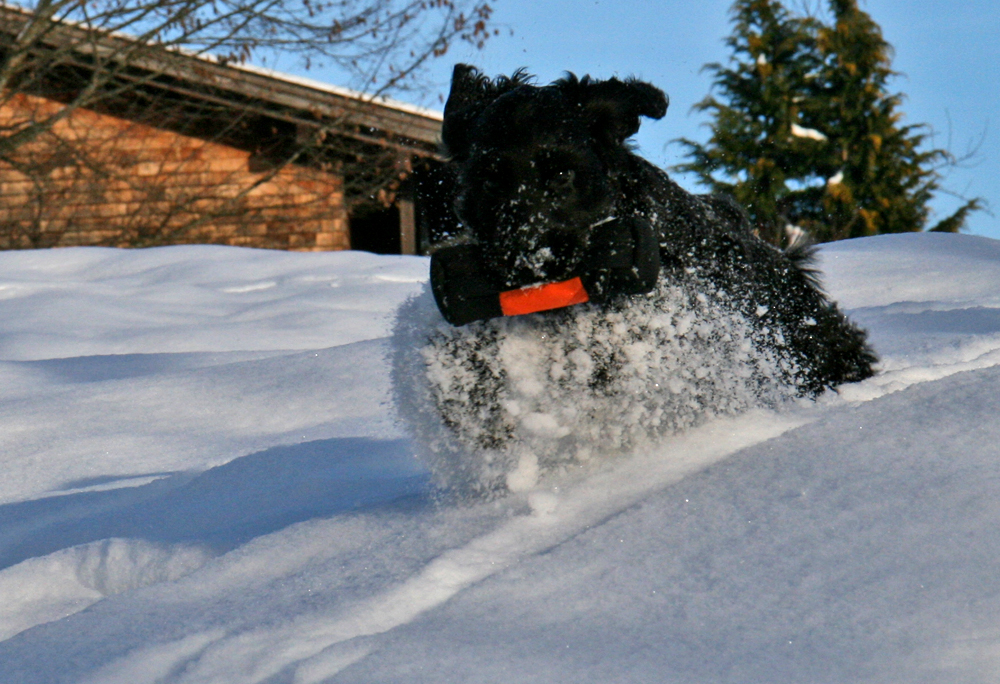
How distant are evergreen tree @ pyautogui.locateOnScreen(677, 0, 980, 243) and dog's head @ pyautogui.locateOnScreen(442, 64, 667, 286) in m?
15.9

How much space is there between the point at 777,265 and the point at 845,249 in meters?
3.74

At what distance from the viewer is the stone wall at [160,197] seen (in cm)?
1277

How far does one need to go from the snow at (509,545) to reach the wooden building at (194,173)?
31.2 feet

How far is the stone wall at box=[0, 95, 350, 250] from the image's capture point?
503 inches

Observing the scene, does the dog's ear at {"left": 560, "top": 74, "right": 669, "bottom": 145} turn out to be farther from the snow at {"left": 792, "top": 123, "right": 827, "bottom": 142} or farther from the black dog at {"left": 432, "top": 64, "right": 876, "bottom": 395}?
the snow at {"left": 792, "top": 123, "right": 827, "bottom": 142}

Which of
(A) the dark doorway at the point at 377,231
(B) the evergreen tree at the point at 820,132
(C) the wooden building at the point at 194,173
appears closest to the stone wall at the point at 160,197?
(C) the wooden building at the point at 194,173

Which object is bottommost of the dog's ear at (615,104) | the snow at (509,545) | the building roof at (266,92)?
the snow at (509,545)

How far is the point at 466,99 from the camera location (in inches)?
96.0

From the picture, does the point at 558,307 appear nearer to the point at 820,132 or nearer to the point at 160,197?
the point at 160,197

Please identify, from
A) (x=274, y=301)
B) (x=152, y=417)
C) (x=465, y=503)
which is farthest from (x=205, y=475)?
(x=274, y=301)

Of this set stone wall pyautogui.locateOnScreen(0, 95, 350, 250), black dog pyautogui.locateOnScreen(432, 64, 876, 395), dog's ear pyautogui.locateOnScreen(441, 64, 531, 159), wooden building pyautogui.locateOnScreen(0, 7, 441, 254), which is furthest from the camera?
stone wall pyautogui.locateOnScreen(0, 95, 350, 250)

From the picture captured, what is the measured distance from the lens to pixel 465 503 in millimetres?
2102

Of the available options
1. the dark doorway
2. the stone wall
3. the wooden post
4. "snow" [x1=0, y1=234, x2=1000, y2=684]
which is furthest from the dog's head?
the dark doorway

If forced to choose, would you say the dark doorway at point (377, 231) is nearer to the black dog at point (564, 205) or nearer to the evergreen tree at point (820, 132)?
the evergreen tree at point (820, 132)
